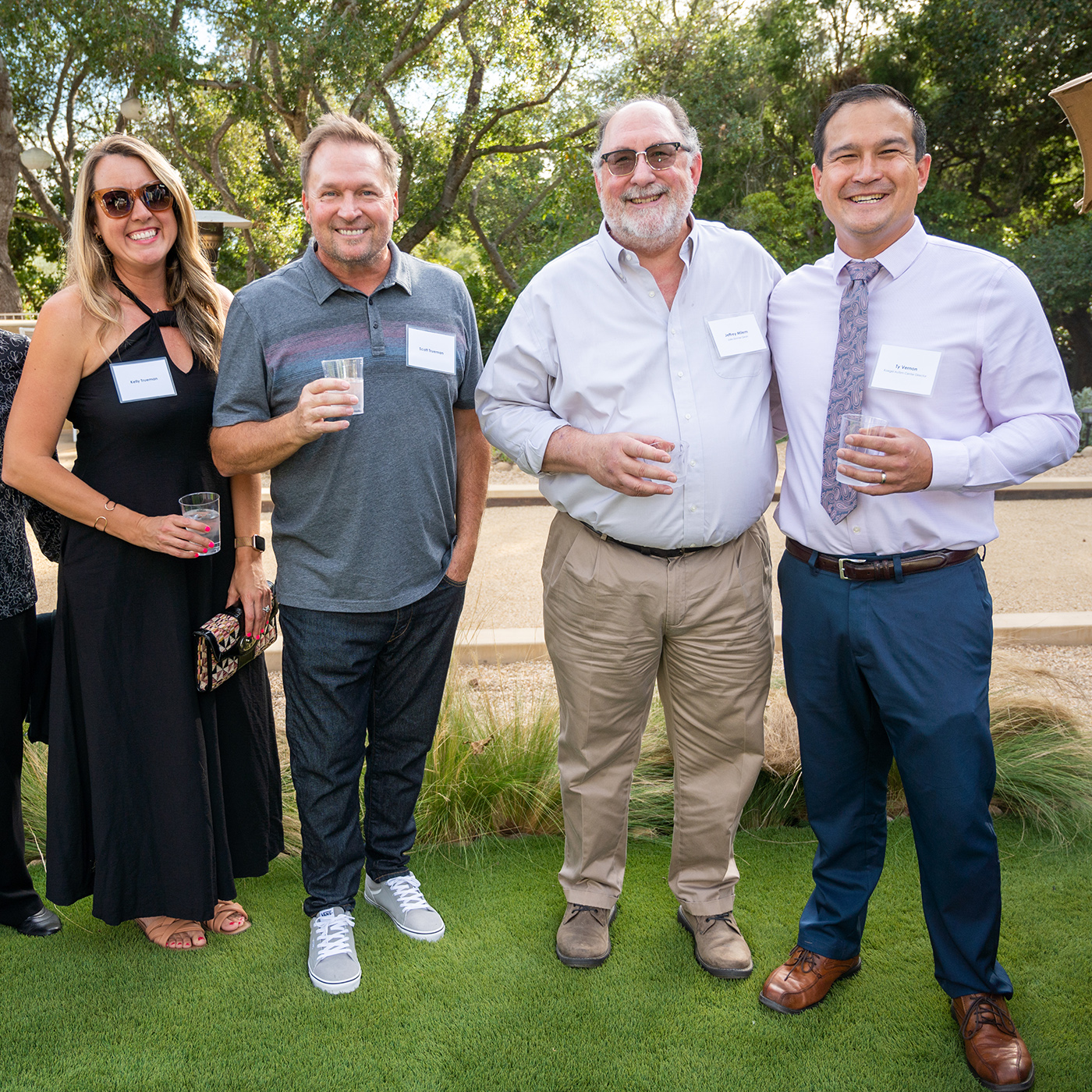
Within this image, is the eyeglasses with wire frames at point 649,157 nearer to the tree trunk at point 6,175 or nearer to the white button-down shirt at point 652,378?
the white button-down shirt at point 652,378

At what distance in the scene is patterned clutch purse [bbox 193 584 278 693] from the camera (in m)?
2.54

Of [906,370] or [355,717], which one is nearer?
[906,370]

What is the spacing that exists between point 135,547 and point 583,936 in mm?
1637

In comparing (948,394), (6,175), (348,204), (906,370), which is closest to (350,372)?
(348,204)

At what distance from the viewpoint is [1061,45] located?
1313cm

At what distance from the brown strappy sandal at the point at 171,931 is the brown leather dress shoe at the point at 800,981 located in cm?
161

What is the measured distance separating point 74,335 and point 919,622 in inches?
85.3

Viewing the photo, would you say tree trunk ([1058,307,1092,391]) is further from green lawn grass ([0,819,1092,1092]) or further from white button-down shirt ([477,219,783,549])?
white button-down shirt ([477,219,783,549])

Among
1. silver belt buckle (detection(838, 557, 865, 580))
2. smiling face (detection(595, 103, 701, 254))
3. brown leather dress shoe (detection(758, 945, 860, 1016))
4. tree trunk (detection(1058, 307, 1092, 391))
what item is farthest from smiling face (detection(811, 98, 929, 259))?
tree trunk (detection(1058, 307, 1092, 391))

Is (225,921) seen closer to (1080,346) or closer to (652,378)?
(652,378)

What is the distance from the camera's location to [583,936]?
272 centimetres

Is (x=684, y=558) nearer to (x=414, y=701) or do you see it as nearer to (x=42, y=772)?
(x=414, y=701)

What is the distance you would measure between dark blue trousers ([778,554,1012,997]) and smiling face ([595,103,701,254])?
35.4 inches

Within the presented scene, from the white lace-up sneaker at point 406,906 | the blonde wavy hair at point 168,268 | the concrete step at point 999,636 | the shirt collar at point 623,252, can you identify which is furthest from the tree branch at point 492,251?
the white lace-up sneaker at point 406,906
